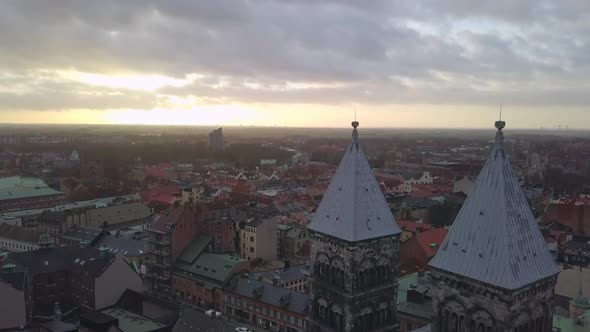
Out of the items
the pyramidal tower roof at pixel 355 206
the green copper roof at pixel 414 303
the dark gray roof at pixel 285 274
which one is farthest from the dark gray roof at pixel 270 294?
the pyramidal tower roof at pixel 355 206

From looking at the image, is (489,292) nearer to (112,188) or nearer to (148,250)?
(148,250)

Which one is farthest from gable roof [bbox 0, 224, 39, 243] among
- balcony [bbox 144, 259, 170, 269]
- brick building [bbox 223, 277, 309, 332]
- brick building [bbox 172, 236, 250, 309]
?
Answer: brick building [bbox 223, 277, 309, 332]

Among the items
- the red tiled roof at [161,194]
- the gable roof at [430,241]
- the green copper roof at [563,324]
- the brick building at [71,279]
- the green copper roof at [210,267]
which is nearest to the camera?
the green copper roof at [563,324]

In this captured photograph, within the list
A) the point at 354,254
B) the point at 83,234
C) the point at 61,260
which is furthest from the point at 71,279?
the point at 354,254

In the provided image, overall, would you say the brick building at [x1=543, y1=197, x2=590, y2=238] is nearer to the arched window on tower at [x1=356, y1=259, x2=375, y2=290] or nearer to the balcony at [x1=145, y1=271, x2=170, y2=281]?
the balcony at [x1=145, y1=271, x2=170, y2=281]

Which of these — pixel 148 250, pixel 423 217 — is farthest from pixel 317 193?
pixel 148 250

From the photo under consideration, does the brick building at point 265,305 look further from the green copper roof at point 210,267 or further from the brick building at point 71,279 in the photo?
the brick building at point 71,279

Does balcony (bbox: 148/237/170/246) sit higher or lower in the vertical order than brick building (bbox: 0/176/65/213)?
higher
